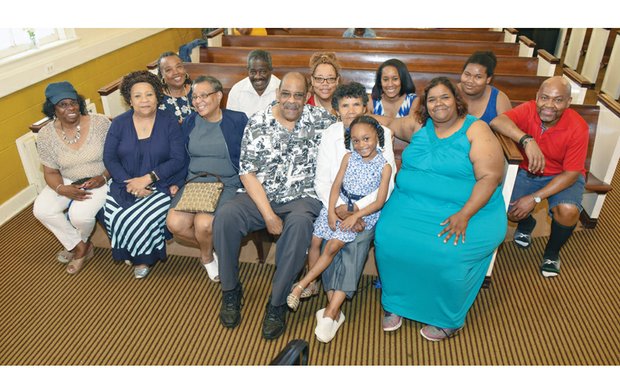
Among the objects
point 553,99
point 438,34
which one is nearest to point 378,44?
point 438,34

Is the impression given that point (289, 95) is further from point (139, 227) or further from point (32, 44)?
point (32, 44)

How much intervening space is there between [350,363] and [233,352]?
0.57 m

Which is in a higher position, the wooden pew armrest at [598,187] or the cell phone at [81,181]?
the cell phone at [81,181]

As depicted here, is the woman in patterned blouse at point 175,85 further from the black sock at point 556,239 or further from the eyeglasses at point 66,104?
the black sock at point 556,239

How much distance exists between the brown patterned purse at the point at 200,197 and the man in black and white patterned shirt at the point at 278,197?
10cm

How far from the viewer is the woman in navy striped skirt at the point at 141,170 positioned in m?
2.76

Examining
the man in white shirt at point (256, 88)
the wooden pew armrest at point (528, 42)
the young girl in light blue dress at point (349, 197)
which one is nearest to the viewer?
the young girl in light blue dress at point (349, 197)

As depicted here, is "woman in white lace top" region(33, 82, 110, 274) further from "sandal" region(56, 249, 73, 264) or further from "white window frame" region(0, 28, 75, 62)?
"white window frame" region(0, 28, 75, 62)

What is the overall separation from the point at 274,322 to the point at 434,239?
90 centimetres

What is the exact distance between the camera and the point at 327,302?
267 cm

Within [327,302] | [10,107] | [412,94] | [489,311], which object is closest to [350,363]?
[327,302]

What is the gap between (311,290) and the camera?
8.71 feet

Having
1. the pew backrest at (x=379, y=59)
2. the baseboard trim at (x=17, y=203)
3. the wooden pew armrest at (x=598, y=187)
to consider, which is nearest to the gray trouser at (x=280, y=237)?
the wooden pew armrest at (x=598, y=187)

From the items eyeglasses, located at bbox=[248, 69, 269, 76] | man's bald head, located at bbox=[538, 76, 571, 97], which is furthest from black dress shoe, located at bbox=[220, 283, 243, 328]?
man's bald head, located at bbox=[538, 76, 571, 97]
